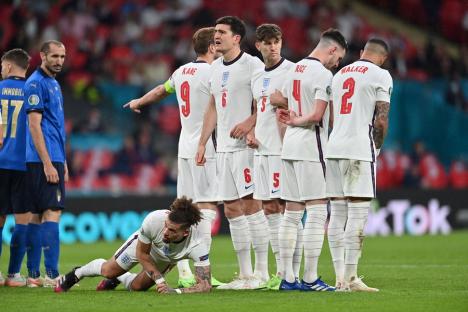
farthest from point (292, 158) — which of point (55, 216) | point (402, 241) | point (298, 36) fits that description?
point (298, 36)

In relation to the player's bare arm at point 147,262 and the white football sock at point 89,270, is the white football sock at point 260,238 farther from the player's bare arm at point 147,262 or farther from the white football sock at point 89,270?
→ the white football sock at point 89,270

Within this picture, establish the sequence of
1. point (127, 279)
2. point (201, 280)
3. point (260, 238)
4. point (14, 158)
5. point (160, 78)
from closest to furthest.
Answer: point (201, 280)
point (127, 279)
point (260, 238)
point (14, 158)
point (160, 78)

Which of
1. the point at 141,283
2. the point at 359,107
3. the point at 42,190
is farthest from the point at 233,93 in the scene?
the point at 42,190

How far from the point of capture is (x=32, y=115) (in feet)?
36.3

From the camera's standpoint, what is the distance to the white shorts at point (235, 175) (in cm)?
1072

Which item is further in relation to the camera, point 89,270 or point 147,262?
point 89,270

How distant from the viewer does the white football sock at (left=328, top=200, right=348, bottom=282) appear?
33.0 ft

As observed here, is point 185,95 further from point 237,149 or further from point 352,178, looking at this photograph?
point 352,178

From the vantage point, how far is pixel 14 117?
11523mm

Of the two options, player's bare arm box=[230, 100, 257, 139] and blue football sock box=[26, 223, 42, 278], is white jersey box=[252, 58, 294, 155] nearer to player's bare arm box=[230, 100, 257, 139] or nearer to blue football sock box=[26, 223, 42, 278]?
player's bare arm box=[230, 100, 257, 139]

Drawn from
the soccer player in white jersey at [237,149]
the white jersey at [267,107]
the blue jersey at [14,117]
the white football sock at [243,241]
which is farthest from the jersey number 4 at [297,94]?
the blue jersey at [14,117]

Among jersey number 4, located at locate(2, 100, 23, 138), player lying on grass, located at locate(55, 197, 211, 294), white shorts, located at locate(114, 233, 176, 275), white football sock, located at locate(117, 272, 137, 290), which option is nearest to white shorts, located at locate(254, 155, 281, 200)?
player lying on grass, located at locate(55, 197, 211, 294)

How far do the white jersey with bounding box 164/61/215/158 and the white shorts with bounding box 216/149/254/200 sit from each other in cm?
38

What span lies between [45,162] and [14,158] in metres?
0.58
